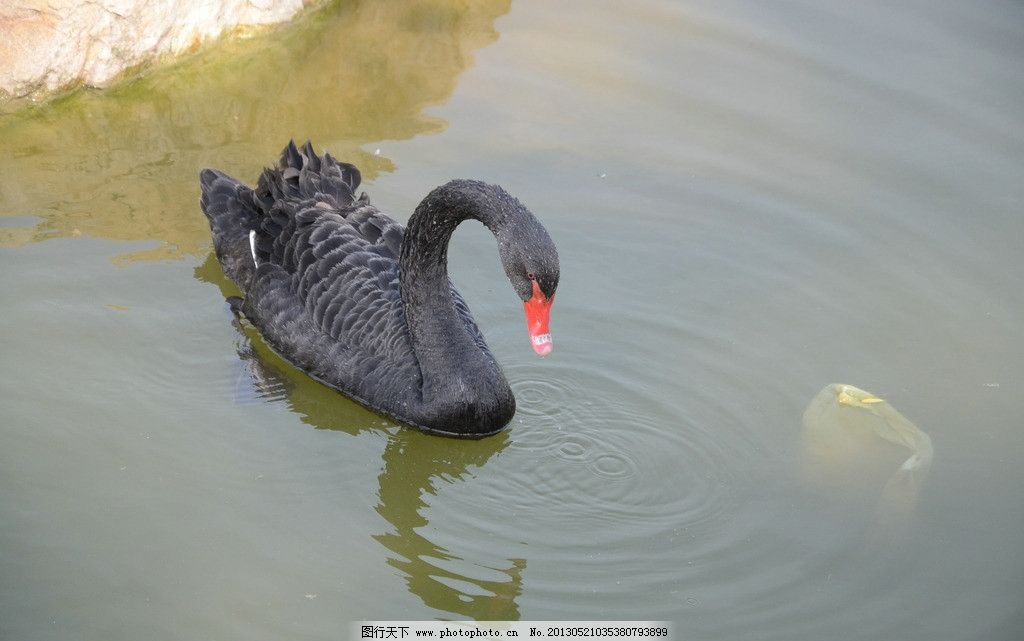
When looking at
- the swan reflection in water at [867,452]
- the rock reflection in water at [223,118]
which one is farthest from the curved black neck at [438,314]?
the rock reflection in water at [223,118]

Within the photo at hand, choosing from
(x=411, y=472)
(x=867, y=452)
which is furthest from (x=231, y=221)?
(x=867, y=452)

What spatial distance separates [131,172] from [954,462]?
5.07 meters

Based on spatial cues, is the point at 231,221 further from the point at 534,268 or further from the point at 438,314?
the point at 534,268

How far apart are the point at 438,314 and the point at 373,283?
56 centimetres

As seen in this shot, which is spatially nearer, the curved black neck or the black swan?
the black swan

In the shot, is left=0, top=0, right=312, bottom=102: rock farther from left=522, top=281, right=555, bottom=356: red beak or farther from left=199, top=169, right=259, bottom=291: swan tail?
left=522, top=281, right=555, bottom=356: red beak

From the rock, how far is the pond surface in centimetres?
19

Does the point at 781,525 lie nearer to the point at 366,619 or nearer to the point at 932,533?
the point at 932,533

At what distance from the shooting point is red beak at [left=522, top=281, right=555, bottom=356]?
5551 millimetres

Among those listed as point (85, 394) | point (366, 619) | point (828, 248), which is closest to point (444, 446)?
point (366, 619)

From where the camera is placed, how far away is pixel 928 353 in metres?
7.04

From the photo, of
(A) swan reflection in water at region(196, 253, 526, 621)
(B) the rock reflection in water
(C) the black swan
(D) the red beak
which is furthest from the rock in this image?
(D) the red beak

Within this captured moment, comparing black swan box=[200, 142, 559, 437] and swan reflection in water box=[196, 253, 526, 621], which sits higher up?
black swan box=[200, 142, 559, 437]

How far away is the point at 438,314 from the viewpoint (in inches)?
251
